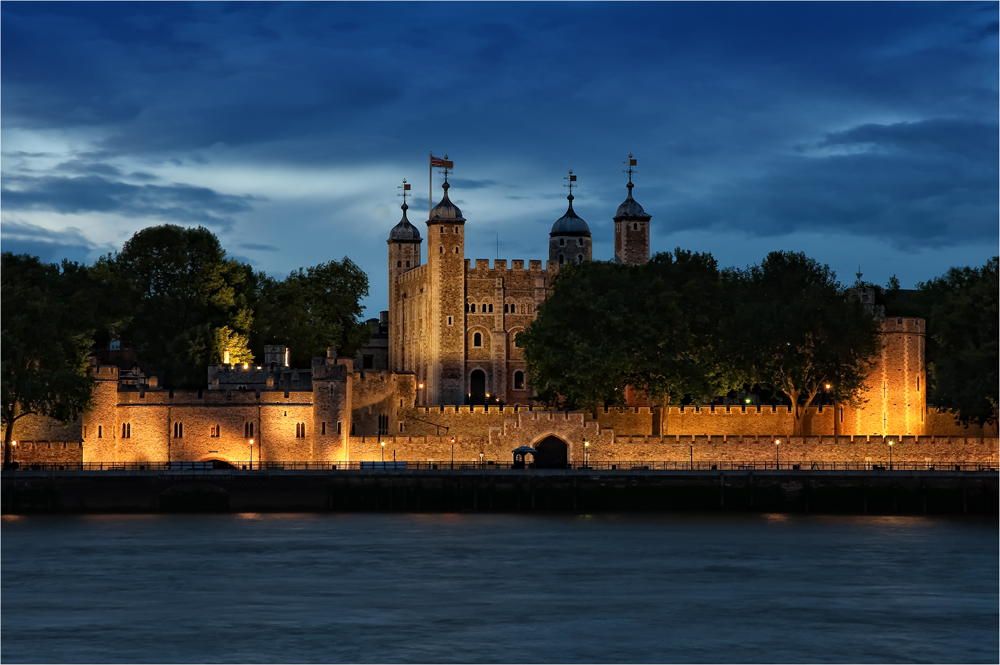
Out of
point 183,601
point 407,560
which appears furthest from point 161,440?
point 183,601

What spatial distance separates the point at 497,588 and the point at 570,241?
62784 millimetres

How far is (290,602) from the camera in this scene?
51781 mm

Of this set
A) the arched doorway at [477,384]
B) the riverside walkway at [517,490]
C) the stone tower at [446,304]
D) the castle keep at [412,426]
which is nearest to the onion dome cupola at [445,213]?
the stone tower at [446,304]

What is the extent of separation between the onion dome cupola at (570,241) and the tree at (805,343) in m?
30.7

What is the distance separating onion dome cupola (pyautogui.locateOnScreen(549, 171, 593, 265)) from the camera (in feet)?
378

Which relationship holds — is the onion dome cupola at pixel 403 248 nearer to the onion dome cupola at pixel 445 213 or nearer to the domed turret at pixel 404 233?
the domed turret at pixel 404 233

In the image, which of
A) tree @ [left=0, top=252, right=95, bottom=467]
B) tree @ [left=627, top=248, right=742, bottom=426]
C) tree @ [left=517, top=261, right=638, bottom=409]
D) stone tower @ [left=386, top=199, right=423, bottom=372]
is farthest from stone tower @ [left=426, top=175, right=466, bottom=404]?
tree @ [left=0, top=252, right=95, bottom=467]

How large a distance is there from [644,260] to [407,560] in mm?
53839

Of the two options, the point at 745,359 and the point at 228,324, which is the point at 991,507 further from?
the point at 228,324

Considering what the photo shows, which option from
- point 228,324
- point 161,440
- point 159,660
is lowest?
point 159,660

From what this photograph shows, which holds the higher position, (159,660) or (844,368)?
(844,368)

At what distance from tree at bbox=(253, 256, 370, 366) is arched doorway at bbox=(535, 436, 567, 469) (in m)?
23.7

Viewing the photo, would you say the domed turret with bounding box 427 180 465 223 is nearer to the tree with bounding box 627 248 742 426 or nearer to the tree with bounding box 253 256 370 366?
the tree with bounding box 253 256 370 366

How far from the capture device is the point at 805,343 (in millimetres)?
83312
